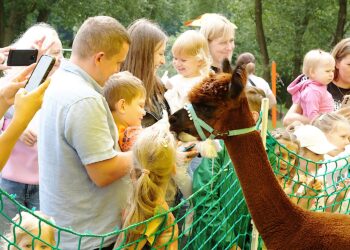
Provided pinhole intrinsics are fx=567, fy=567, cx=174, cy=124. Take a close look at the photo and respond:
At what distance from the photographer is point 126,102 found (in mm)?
3285

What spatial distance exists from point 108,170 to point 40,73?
599mm

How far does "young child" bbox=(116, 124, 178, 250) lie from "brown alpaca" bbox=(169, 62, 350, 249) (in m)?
0.14

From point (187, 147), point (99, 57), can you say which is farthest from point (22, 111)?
point (187, 147)

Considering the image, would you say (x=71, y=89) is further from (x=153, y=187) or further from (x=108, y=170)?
(x=153, y=187)

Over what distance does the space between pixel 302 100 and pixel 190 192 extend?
2.29 meters

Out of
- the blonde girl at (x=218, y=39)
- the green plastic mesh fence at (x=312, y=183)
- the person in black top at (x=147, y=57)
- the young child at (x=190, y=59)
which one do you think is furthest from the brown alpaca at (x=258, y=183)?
the blonde girl at (x=218, y=39)

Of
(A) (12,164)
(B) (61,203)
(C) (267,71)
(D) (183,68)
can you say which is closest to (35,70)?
(B) (61,203)

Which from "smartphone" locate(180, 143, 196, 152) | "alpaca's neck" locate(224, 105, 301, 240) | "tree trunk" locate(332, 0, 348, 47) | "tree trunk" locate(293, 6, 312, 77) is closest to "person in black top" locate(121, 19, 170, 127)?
"smartphone" locate(180, 143, 196, 152)

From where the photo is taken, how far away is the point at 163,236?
280 cm

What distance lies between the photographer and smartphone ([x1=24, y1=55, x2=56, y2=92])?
2762mm

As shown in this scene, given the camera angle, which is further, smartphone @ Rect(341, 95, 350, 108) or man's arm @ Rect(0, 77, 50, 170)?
smartphone @ Rect(341, 95, 350, 108)

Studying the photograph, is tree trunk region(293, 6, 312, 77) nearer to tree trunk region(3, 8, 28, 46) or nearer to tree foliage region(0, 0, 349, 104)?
tree foliage region(0, 0, 349, 104)

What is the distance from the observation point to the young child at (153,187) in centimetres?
275

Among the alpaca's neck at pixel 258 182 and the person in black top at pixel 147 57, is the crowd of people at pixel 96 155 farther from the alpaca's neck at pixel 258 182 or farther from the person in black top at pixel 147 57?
the alpaca's neck at pixel 258 182
